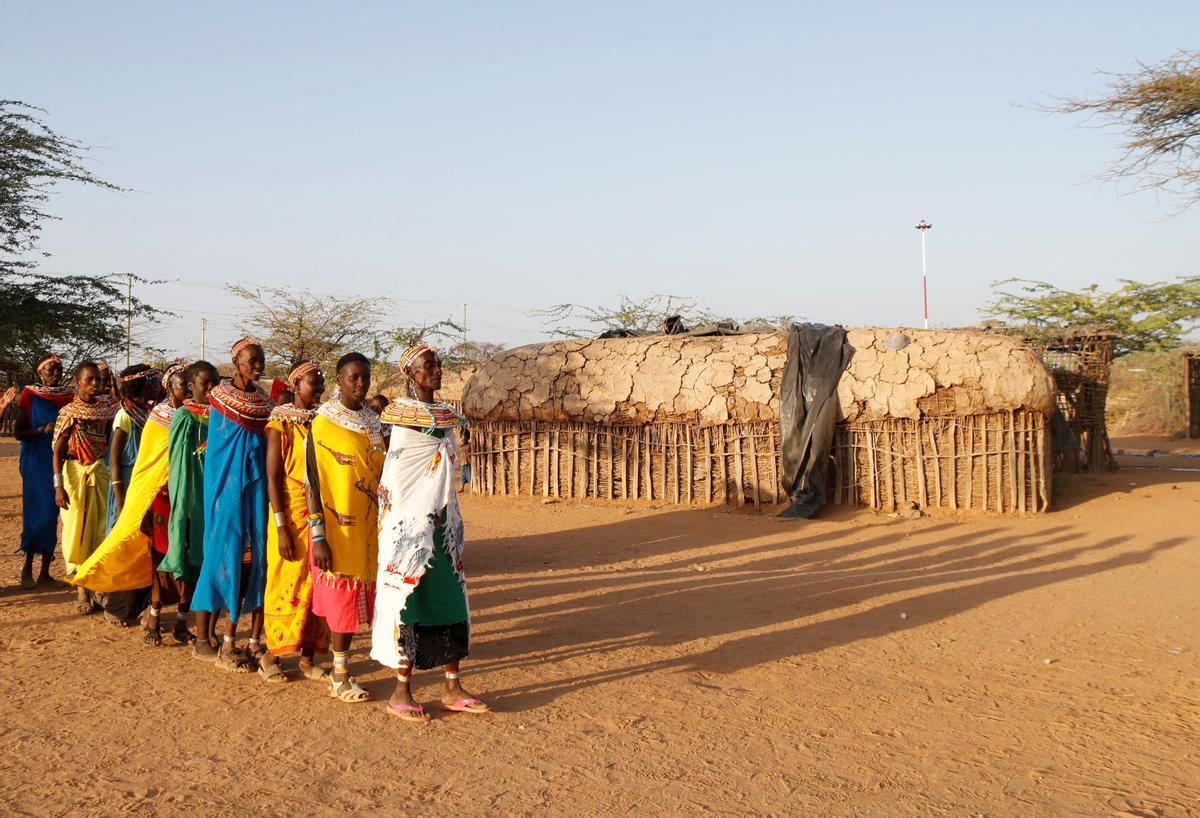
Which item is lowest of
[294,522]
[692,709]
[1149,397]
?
[692,709]

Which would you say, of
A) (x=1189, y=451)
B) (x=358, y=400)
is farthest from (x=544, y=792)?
(x=1189, y=451)

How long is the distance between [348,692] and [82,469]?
3174mm

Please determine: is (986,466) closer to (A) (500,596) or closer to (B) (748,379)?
(B) (748,379)

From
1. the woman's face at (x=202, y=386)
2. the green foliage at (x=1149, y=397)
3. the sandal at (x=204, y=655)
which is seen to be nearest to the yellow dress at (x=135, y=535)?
the woman's face at (x=202, y=386)

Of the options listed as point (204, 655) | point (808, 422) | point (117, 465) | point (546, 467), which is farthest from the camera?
point (546, 467)

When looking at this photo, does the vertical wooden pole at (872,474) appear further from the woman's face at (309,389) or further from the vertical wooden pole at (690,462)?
the woman's face at (309,389)

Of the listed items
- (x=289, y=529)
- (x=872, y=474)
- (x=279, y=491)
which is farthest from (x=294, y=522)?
(x=872, y=474)

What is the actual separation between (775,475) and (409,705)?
8.03 m

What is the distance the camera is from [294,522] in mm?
4621

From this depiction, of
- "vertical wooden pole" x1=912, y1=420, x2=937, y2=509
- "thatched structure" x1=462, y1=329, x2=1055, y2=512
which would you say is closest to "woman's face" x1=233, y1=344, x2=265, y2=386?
"thatched structure" x1=462, y1=329, x2=1055, y2=512

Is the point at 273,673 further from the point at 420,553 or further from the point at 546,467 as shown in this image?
the point at 546,467

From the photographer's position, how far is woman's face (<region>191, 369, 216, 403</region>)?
5.30 m

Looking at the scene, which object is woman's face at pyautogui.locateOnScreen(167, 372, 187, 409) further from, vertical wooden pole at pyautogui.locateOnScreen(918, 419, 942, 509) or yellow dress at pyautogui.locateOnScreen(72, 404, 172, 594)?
vertical wooden pole at pyautogui.locateOnScreen(918, 419, 942, 509)

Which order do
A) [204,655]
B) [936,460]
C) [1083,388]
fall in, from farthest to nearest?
[1083,388] < [936,460] < [204,655]
